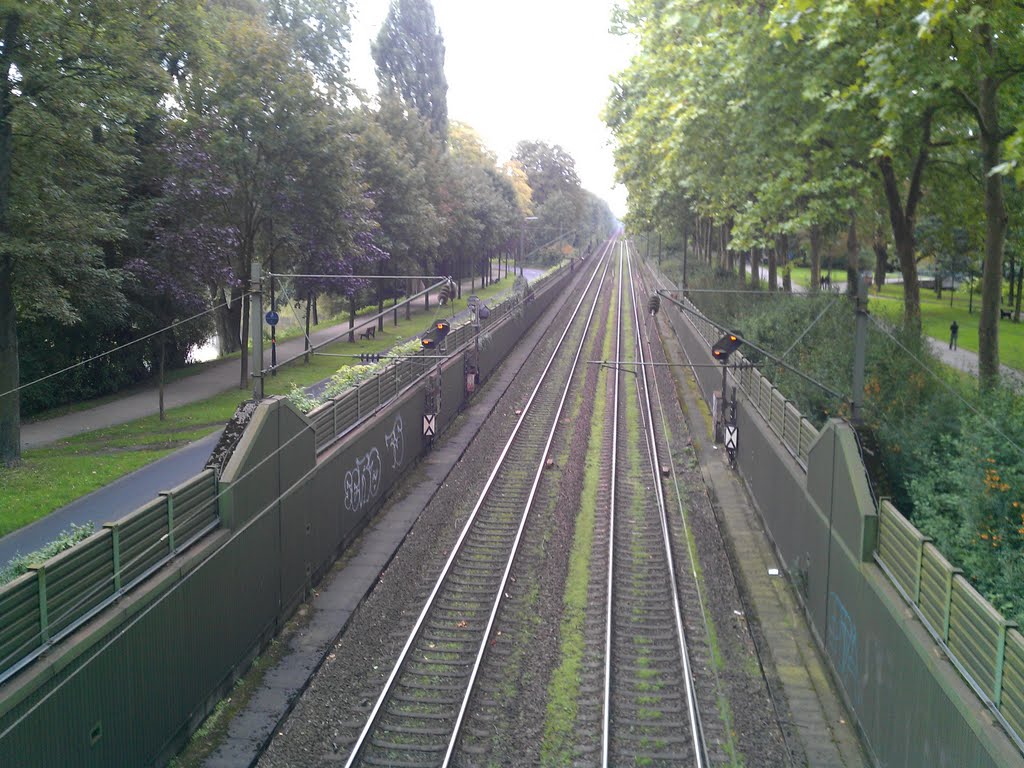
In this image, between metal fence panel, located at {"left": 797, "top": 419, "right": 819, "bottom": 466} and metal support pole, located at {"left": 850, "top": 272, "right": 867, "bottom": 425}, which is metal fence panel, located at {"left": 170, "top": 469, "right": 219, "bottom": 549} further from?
metal support pole, located at {"left": 850, "top": 272, "right": 867, "bottom": 425}

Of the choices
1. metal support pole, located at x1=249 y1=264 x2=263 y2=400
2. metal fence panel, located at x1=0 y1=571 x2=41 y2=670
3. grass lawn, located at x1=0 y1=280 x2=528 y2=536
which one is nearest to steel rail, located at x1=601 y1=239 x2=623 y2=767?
metal fence panel, located at x1=0 y1=571 x2=41 y2=670

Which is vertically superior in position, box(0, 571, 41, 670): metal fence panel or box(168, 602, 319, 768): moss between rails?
box(0, 571, 41, 670): metal fence panel

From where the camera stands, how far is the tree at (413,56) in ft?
227

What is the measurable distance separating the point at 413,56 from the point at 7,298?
55295 mm

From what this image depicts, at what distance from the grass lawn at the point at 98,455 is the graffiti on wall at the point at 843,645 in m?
12.7

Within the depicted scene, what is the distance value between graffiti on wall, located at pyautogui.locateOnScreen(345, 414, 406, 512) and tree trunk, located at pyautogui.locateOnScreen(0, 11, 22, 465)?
7.87 meters

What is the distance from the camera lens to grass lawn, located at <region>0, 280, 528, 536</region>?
17672 mm

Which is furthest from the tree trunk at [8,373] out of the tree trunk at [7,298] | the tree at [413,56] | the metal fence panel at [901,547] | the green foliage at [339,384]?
the tree at [413,56]

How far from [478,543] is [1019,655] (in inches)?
457

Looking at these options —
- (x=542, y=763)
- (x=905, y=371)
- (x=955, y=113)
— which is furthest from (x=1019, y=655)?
(x=955, y=113)

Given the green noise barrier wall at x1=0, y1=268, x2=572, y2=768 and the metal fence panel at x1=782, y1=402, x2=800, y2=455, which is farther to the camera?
the metal fence panel at x1=782, y1=402, x2=800, y2=455

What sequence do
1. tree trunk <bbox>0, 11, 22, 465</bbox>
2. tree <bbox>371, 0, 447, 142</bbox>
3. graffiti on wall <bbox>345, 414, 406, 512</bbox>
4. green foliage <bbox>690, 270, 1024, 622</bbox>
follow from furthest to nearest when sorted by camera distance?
1. tree <bbox>371, 0, 447, 142</bbox>
2. tree trunk <bbox>0, 11, 22, 465</bbox>
3. graffiti on wall <bbox>345, 414, 406, 512</bbox>
4. green foliage <bbox>690, 270, 1024, 622</bbox>

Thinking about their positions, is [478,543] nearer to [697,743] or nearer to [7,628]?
[697,743]

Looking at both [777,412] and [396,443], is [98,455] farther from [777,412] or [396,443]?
[777,412]
